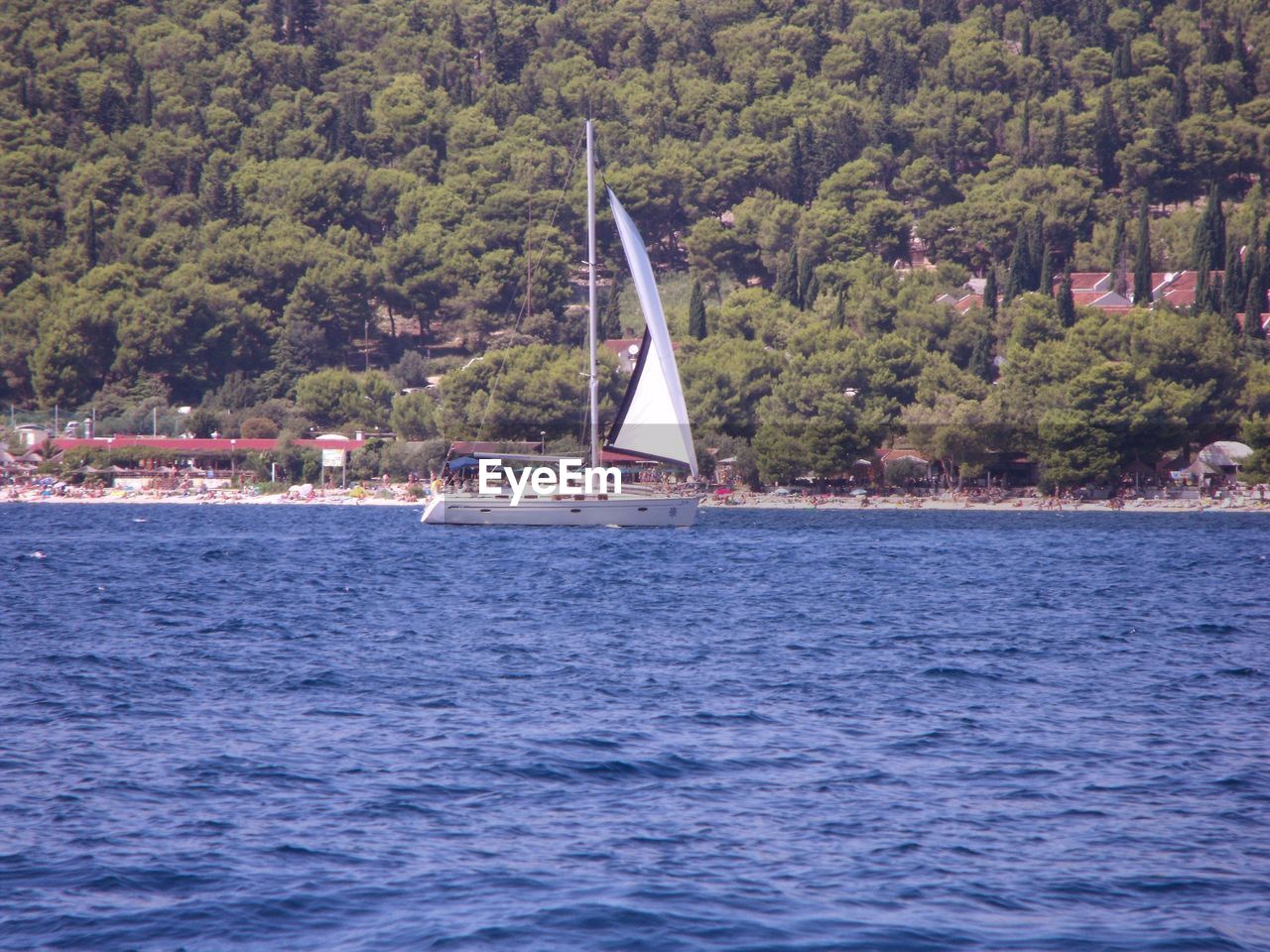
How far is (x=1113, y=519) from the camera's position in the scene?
5553 cm

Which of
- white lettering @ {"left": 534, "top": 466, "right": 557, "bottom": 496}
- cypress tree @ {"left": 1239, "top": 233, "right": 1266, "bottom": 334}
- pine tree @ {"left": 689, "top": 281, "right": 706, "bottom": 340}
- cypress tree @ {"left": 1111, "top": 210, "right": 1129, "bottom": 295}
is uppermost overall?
cypress tree @ {"left": 1111, "top": 210, "right": 1129, "bottom": 295}

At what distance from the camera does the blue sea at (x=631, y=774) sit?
8281 mm

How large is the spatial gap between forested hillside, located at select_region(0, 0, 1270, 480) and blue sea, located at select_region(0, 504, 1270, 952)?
144ft

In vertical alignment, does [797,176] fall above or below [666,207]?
above

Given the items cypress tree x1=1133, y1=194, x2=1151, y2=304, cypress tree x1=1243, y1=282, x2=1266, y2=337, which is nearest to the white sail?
cypress tree x1=1243, y1=282, x2=1266, y2=337

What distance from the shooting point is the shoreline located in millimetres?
60875

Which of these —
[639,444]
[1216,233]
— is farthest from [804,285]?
[639,444]

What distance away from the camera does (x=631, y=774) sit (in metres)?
11.3

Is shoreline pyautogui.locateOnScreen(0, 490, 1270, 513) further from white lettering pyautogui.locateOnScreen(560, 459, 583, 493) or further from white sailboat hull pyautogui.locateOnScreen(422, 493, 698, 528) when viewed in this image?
white sailboat hull pyautogui.locateOnScreen(422, 493, 698, 528)

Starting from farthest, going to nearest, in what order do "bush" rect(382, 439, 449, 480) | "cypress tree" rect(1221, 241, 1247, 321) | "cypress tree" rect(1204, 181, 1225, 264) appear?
1. "cypress tree" rect(1204, 181, 1225, 264)
2. "cypress tree" rect(1221, 241, 1247, 321)
3. "bush" rect(382, 439, 449, 480)

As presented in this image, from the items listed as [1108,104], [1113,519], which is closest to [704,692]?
[1113,519]

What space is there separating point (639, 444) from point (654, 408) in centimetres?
113

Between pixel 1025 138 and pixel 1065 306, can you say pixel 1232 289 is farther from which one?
pixel 1025 138

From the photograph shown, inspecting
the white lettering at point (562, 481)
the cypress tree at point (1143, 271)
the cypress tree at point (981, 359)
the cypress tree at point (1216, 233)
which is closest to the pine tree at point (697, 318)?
the cypress tree at point (981, 359)
